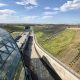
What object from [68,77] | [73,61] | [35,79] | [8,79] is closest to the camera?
[8,79]

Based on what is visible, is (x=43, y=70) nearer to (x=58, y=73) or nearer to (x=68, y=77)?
(x=58, y=73)

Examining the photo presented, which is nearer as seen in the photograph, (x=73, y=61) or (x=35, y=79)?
(x=35, y=79)

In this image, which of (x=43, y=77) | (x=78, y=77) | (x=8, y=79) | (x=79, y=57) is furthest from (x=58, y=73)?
(x=8, y=79)

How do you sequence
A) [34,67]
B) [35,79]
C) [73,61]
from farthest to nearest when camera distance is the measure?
[34,67]
[73,61]
[35,79]

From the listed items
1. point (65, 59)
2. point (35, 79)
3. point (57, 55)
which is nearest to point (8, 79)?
point (35, 79)

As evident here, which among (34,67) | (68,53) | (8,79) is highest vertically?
(8,79)

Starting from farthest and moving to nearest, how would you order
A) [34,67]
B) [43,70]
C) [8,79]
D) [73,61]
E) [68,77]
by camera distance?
[34,67], [43,70], [73,61], [68,77], [8,79]

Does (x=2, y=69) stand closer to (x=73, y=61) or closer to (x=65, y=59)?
(x=73, y=61)

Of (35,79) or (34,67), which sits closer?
(35,79)

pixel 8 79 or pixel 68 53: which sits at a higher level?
pixel 8 79
